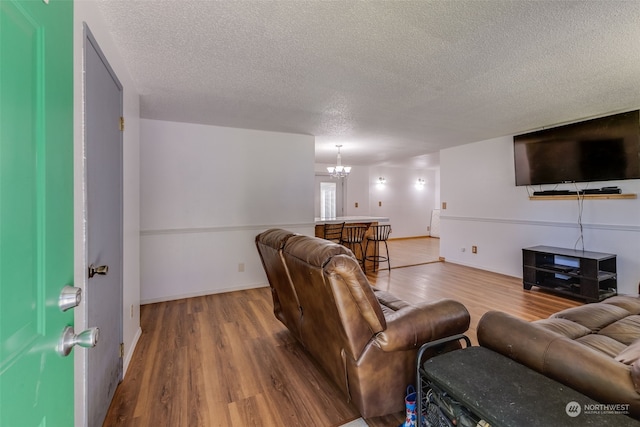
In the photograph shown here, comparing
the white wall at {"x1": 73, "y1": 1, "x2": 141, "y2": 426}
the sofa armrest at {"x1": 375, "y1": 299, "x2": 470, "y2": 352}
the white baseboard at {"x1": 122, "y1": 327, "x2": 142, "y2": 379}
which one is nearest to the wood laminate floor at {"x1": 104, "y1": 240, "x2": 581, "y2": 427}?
the white baseboard at {"x1": 122, "y1": 327, "x2": 142, "y2": 379}

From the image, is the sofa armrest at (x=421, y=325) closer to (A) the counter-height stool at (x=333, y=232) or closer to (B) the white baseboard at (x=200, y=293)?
(B) the white baseboard at (x=200, y=293)

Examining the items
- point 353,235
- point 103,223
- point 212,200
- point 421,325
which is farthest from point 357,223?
point 103,223

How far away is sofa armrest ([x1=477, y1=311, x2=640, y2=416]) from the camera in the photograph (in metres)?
0.93

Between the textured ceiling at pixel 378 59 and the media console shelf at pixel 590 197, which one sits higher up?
the textured ceiling at pixel 378 59

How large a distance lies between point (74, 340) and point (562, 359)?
1624mm

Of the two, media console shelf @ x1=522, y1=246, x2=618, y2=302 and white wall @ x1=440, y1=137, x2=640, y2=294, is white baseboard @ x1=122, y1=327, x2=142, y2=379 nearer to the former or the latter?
media console shelf @ x1=522, y1=246, x2=618, y2=302

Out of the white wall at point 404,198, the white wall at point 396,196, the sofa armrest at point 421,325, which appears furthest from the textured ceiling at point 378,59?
the white wall at point 404,198

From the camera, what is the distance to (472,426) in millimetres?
1025

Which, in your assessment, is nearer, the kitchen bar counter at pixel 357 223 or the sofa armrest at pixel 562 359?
the sofa armrest at pixel 562 359

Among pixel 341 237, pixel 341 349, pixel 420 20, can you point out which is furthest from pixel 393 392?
pixel 341 237

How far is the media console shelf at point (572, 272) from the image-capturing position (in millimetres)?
3248

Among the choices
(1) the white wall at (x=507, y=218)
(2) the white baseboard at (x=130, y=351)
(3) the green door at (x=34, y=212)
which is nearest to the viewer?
(3) the green door at (x=34, y=212)

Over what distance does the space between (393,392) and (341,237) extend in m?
3.13

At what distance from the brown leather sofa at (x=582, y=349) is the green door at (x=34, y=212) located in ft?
5.23
